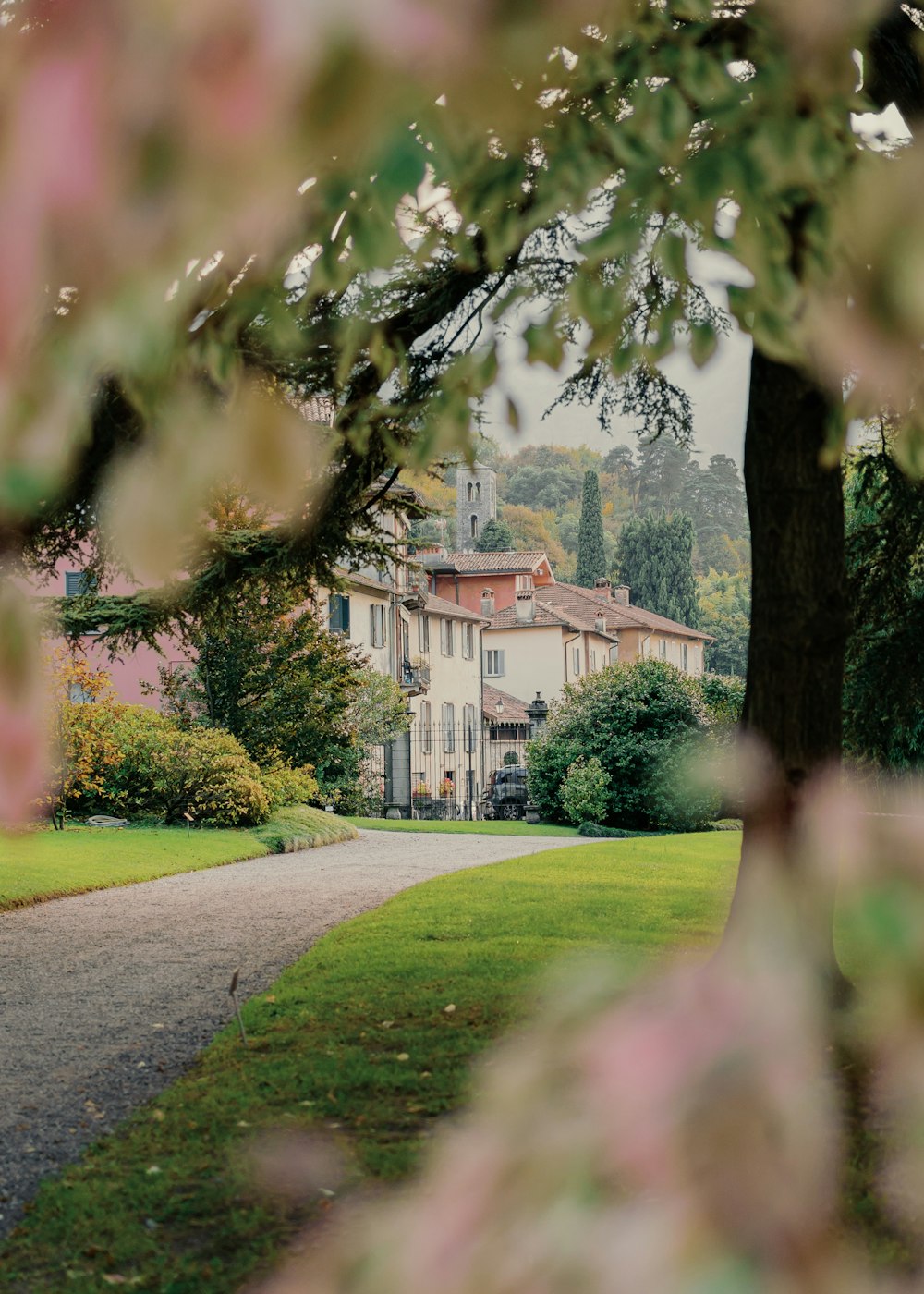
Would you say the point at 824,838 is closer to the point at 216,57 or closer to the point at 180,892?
the point at 216,57

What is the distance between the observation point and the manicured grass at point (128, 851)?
46.3 ft

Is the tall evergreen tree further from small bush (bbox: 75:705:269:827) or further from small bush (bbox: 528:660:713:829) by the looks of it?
small bush (bbox: 75:705:269:827)

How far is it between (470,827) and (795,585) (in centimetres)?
2102

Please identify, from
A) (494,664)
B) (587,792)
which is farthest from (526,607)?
(587,792)

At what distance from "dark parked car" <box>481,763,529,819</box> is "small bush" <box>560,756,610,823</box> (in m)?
2.91

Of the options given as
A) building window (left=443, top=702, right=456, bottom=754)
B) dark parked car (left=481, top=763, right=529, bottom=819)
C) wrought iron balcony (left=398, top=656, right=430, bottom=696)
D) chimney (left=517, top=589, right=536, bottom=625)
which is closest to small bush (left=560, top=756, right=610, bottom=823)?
dark parked car (left=481, top=763, right=529, bottom=819)

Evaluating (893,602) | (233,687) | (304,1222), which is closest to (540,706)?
(233,687)

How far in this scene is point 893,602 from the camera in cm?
941

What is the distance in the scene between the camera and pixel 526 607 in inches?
2142

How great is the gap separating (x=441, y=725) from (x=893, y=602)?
3283cm

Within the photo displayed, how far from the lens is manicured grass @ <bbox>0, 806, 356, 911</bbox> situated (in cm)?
1412

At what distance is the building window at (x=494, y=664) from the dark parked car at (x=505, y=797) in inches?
730

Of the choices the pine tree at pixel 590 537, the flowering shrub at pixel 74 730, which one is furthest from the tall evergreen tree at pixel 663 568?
the flowering shrub at pixel 74 730

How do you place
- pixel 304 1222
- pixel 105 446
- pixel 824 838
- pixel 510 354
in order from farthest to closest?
pixel 105 446 → pixel 304 1222 → pixel 510 354 → pixel 824 838
